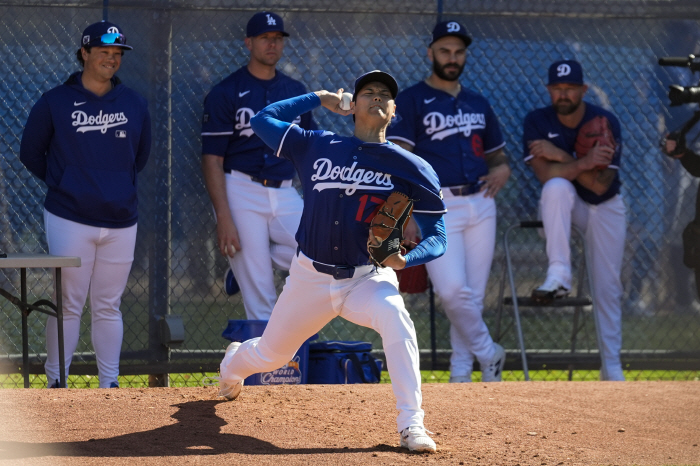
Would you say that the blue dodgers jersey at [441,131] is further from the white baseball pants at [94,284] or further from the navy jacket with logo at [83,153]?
the white baseball pants at [94,284]

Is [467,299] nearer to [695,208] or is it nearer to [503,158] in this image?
[503,158]

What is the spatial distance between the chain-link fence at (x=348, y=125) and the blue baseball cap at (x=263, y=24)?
0.47 metres

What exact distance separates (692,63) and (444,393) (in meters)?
3.18

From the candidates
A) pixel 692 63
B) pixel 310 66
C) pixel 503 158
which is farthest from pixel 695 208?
pixel 310 66

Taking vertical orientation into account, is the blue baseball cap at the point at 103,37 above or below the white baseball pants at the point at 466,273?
above

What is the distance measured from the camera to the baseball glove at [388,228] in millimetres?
4094

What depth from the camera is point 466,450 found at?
4227 mm

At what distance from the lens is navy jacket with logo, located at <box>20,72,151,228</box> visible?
5.81 metres

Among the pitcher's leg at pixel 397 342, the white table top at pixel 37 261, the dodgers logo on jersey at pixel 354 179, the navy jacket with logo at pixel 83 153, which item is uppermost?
the navy jacket with logo at pixel 83 153

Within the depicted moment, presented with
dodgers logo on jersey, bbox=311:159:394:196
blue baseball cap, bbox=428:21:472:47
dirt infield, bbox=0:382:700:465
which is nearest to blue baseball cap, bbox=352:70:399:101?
dodgers logo on jersey, bbox=311:159:394:196

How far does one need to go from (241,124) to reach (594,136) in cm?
254

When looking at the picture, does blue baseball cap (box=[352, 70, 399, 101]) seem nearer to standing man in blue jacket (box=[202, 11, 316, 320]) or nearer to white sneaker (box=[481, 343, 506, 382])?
standing man in blue jacket (box=[202, 11, 316, 320])

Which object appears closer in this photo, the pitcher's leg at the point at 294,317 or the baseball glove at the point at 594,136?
the pitcher's leg at the point at 294,317

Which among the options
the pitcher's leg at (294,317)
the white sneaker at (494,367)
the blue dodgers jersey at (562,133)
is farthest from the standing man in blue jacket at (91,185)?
the blue dodgers jersey at (562,133)
